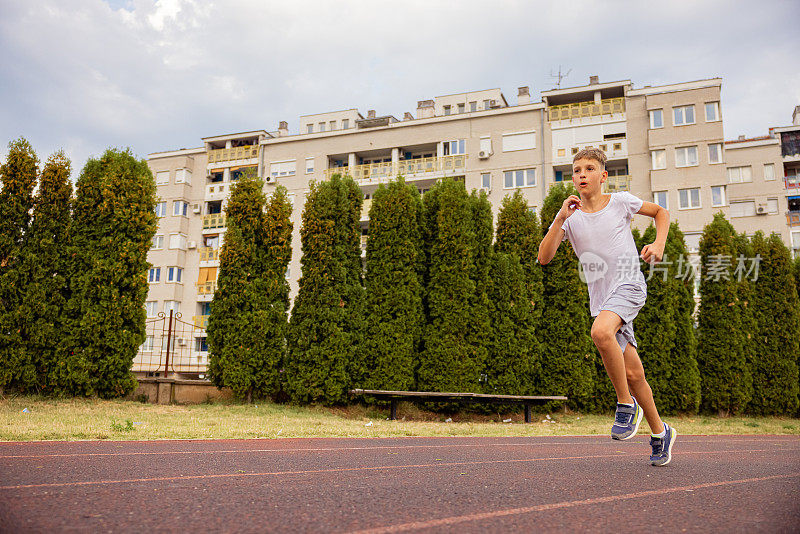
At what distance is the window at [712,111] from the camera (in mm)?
35062

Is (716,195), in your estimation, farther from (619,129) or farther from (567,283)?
(567,283)

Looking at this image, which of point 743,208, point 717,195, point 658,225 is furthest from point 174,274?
point 658,225

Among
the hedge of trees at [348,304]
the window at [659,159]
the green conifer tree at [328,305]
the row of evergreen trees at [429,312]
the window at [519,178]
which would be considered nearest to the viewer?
the hedge of trees at [348,304]

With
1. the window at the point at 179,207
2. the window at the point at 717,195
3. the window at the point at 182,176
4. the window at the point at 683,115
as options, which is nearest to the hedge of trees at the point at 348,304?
the window at the point at 717,195

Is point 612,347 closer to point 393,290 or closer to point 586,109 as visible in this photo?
point 393,290

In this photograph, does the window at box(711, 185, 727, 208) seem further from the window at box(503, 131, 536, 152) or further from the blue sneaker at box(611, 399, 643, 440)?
the blue sneaker at box(611, 399, 643, 440)

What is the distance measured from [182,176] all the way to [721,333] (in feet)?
136

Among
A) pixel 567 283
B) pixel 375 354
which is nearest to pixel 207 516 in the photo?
pixel 375 354

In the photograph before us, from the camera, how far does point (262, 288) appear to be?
14047 millimetres

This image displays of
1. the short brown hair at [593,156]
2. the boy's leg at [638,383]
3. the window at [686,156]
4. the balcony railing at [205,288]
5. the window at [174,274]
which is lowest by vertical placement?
the boy's leg at [638,383]

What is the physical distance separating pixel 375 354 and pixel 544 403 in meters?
4.14

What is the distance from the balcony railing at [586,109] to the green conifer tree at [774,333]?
68.4 feet

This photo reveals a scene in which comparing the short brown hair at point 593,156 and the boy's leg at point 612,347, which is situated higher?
the short brown hair at point 593,156

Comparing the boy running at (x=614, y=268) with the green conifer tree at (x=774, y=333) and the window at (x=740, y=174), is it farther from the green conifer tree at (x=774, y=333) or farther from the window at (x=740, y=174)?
the window at (x=740, y=174)
